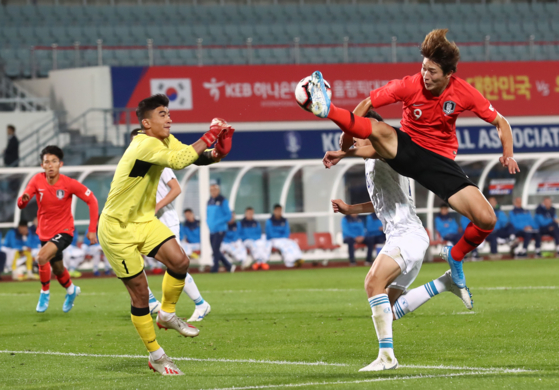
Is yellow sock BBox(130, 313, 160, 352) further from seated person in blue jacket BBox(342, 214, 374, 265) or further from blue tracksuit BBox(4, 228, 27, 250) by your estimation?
seated person in blue jacket BBox(342, 214, 374, 265)

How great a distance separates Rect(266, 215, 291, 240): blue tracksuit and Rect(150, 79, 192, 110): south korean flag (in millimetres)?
5575

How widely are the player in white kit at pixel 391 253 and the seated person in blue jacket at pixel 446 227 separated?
13.5 metres

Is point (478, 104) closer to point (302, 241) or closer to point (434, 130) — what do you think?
point (434, 130)

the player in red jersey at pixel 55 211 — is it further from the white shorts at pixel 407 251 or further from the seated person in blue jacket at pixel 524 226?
the seated person in blue jacket at pixel 524 226

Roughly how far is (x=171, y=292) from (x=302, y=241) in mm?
14321

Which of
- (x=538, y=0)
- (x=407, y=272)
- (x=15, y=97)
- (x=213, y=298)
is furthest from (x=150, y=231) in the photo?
(x=538, y=0)

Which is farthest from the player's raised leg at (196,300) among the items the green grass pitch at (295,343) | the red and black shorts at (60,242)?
the red and black shorts at (60,242)

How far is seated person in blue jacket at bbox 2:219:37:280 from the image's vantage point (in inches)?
741

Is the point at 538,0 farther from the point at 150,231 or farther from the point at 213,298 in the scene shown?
the point at 150,231

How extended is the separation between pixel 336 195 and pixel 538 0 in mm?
14732

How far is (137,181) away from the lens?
6340mm

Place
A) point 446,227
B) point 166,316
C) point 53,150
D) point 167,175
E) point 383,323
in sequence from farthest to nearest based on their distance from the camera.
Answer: point 446,227
point 53,150
point 167,175
point 166,316
point 383,323

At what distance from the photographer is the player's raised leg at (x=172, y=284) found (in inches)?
261

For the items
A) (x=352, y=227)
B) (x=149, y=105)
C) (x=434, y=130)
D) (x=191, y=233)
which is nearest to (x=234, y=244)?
(x=191, y=233)
